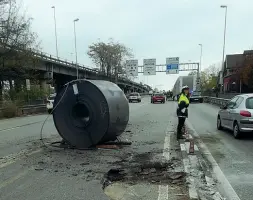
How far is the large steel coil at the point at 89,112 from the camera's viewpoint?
8422 mm

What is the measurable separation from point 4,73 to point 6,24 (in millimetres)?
5135

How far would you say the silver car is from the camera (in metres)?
10.0

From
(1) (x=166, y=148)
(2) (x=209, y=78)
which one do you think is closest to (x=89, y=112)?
(1) (x=166, y=148)

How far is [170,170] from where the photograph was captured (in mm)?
6273

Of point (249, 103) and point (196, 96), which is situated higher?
point (249, 103)

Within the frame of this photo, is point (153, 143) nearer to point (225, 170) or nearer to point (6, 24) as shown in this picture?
point (225, 170)

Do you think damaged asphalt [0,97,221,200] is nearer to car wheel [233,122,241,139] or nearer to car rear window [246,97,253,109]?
car wheel [233,122,241,139]

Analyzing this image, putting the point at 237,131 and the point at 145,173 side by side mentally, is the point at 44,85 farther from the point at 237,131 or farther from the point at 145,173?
the point at 145,173

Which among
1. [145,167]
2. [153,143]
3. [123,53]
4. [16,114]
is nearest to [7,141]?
[153,143]

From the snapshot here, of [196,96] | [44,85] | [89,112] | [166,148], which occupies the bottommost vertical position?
[196,96]

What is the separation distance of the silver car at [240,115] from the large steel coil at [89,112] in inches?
152

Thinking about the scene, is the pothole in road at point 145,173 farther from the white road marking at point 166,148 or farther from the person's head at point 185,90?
the person's head at point 185,90

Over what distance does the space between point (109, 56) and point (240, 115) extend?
2638 inches

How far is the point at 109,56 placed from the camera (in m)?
75.9
